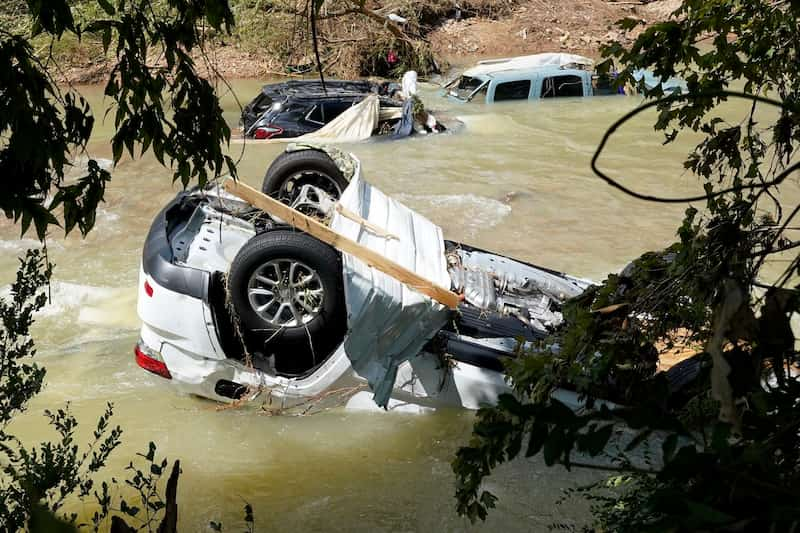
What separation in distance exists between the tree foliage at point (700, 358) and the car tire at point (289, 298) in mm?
2159

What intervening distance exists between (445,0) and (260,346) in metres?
21.7

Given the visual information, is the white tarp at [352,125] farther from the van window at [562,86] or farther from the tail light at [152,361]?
the tail light at [152,361]

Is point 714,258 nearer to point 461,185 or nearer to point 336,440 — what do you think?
point 336,440

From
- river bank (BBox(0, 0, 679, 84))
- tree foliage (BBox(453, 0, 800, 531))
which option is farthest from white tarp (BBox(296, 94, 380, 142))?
tree foliage (BBox(453, 0, 800, 531))

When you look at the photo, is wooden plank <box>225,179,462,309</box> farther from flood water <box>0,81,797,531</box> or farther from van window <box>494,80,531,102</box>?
van window <box>494,80,531,102</box>

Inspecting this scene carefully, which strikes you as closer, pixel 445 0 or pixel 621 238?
pixel 621 238

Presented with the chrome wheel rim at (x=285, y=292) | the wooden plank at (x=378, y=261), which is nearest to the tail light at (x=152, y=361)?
the chrome wheel rim at (x=285, y=292)

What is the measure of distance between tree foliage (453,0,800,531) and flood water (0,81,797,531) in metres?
1.42

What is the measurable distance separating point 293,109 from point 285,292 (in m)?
8.62

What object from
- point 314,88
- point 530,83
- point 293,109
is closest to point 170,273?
point 293,109

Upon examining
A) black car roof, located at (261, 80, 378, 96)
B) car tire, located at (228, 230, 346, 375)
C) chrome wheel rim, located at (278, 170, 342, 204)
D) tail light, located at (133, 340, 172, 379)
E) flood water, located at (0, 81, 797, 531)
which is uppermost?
black car roof, located at (261, 80, 378, 96)

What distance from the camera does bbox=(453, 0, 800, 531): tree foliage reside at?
1629 mm

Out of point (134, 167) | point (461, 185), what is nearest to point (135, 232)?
point (134, 167)

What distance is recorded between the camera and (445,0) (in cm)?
2539
